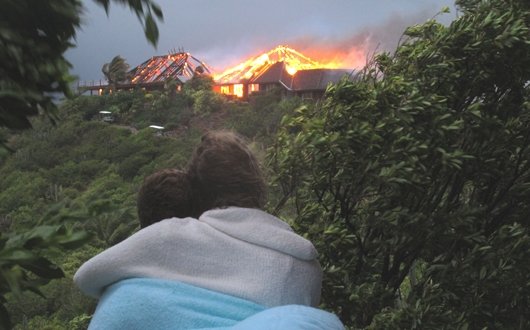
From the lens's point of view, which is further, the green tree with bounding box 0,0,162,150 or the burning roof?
the burning roof

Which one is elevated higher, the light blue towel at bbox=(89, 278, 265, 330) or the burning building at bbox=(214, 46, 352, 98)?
the burning building at bbox=(214, 46, 352, 98)

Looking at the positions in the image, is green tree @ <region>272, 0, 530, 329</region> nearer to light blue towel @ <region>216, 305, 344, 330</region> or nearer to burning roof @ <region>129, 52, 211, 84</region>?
light blue towel @ <region>216, 305, 344, 330</region>

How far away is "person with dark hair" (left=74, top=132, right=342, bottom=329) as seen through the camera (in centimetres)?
139

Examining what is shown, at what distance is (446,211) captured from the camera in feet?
8.55

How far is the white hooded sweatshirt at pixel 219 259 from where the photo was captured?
59.1 inches

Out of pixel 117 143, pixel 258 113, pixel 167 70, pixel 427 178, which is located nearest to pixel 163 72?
pixel 167 70

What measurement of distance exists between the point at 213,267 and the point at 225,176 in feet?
1.33

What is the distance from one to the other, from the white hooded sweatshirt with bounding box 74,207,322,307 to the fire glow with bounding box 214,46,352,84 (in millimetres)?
34857

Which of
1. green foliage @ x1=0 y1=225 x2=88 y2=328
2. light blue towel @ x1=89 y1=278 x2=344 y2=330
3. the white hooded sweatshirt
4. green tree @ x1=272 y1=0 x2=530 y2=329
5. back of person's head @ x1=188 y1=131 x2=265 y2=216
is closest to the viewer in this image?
green foliage @ x1=0 y1=225 x2=88 y2=328

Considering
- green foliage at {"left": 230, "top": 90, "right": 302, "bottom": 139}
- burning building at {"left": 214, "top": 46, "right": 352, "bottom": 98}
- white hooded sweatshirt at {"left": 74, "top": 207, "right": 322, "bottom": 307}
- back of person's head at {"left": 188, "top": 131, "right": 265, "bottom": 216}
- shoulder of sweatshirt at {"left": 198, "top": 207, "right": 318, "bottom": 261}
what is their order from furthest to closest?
burning building at {"left": 214, "top": 46, "right": 352, "bottom": 98}
green foliage at {"left": 230, "top": 90, "right": 302, "bottom": 139}
back of person's head at {"left": 188, "top": 131, "right": 265, "bottom": 216}
shoulder of sweatshirt at {"left": 198, "top": 207, "right": 318, "bottom": 261}
white hooded sweatshirt at {"left": 74, "top": 207, "right": 322, "bottom": 307}

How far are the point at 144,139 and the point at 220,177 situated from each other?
3498 centimetres

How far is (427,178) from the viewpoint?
93.7 inches

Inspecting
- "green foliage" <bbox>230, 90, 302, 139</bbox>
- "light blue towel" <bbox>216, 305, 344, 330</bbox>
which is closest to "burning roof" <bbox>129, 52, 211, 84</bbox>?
"green foliage" <bbox>230, 90, 302, 139</bbox>

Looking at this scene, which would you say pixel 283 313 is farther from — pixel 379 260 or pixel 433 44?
pixel 433 44
